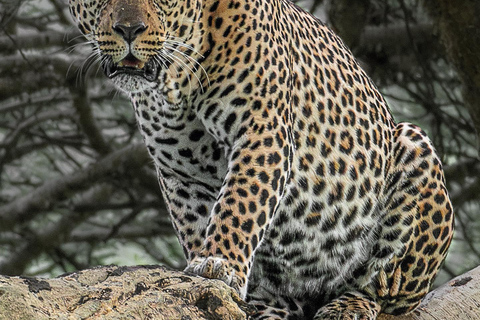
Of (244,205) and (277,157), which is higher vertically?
(277,157)

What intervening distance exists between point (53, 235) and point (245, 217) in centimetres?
594

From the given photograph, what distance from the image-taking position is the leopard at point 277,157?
5.08m

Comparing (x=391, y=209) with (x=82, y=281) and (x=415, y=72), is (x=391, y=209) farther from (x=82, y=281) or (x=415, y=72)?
(x=415, y=72)

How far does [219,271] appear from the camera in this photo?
4773 millimetres

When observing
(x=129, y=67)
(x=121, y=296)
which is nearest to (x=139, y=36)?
(x=129, y=67)

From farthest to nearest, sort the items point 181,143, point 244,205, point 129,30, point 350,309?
1. point 350,309
2. point 181,143
3. point 244,205
4. point 129,30

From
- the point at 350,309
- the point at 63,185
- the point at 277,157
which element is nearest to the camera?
the point at 277,157

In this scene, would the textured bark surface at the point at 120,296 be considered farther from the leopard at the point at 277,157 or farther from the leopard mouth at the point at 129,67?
the leopard mouth at the point at 129,67

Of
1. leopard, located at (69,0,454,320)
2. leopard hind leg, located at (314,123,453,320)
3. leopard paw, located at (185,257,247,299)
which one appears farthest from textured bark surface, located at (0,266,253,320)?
leopard hind leg, located at (314,123,453,320)

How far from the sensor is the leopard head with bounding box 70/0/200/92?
15.8 ft

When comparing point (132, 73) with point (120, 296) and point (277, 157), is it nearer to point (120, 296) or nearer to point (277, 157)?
point (277, 157)

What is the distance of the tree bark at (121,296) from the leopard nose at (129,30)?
126 centimetres

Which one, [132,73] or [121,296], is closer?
[121,296]

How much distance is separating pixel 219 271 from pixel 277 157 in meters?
0.87
